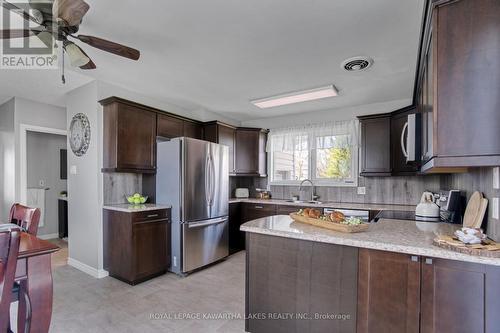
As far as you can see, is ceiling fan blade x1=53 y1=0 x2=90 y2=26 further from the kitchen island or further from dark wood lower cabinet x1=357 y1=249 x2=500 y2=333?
dark wood lower cabinet x1=357 y1=249 x2=500 y2=333

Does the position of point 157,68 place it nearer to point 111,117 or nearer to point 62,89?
point 111,117

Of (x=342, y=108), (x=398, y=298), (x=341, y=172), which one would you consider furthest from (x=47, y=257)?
(x=342, y=108)

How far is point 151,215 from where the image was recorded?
323 centimetres

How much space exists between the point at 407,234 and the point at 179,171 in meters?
2.54

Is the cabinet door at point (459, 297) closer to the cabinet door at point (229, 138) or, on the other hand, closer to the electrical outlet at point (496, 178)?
the electrical outlet at point (496, 178)

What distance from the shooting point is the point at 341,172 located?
4.47 meters

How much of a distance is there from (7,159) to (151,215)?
2993mm

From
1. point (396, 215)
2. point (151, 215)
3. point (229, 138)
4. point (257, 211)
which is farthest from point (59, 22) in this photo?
point (396, 215)

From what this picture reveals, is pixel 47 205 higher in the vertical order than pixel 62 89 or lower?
lower

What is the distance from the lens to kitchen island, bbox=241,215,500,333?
127 cm

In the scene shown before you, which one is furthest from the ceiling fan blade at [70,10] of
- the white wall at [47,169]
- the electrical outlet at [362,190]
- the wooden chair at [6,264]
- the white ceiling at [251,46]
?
the white wall at [47,169]

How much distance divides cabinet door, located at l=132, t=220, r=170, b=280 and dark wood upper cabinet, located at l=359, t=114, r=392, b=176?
2.93 metres

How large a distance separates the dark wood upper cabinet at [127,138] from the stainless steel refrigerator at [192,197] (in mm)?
189

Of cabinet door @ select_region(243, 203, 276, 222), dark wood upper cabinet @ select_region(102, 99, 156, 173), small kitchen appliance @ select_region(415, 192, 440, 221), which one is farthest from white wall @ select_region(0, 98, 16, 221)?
small kitchen appliance @ select_region(415, 192, 440, 221)
